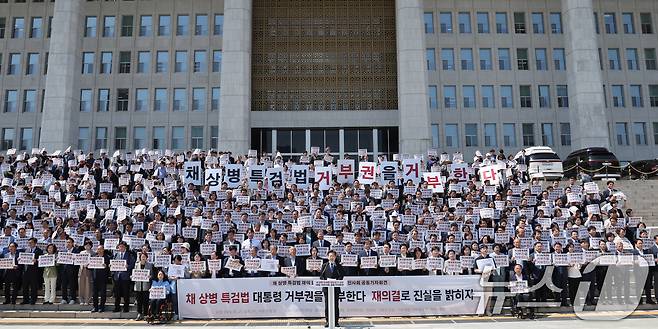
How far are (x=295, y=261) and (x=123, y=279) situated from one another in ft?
14.7

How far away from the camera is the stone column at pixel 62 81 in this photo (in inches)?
1437

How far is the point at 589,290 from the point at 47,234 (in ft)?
49.4

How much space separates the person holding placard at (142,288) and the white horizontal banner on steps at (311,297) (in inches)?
32.6

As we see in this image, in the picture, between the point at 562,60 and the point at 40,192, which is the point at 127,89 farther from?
the point at 562,60

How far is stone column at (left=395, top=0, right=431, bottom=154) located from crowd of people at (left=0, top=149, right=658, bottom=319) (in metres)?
15.1

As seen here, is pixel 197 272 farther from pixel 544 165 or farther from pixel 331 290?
pixel 544 165

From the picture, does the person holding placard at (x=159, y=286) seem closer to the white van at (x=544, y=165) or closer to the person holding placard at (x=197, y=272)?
the person holding placard at (x=197, y=272)

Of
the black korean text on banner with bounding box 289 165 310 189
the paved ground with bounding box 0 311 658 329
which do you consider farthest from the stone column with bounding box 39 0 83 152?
the paved ground with bounding box 0 311 658 329

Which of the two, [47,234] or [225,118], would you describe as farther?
[225,118]

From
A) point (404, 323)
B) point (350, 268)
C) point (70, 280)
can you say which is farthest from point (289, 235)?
point (70, 280)

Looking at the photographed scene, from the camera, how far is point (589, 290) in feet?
48.1

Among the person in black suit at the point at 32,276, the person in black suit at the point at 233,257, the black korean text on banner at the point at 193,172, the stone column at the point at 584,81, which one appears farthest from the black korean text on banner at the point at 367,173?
the stone column at the point at 584,81

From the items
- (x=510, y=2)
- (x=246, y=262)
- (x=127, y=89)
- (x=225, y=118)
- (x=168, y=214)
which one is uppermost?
(x=510, y=2)

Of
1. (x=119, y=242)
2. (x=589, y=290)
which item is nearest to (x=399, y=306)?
(x=589, y=290)
